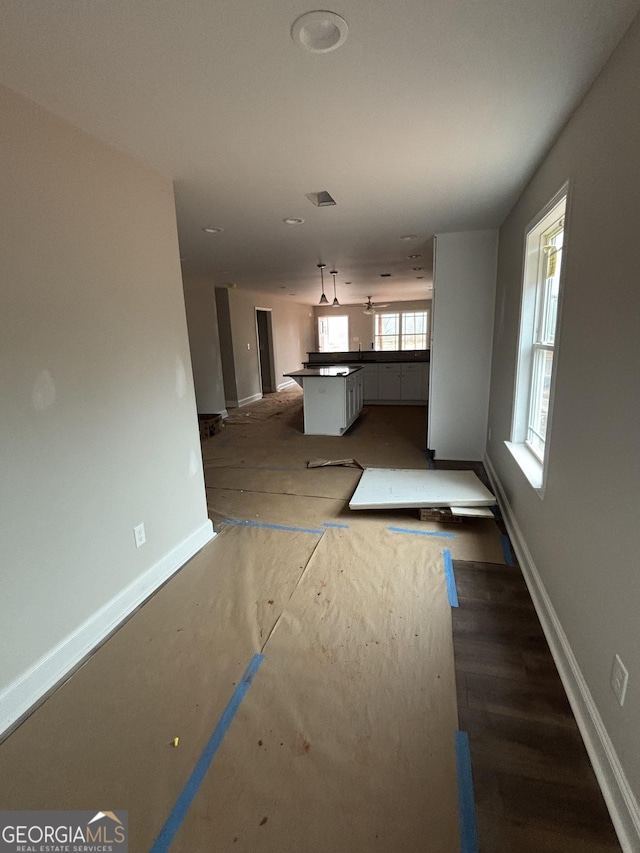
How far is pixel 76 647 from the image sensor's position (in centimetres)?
183

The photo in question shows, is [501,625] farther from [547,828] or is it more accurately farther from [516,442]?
[516,442]

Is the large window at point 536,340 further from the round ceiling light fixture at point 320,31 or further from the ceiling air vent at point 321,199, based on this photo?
the round ceiling light fixture at point 320,31

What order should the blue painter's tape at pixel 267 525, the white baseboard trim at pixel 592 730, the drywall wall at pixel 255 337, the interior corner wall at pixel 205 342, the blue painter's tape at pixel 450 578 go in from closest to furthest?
the white baseboard trim at pixel 592 730 → the blue painter's tape at pixel 450 578 → the blue painter's tape at pixel 267 525 → the interior corner wall at pixel 205 342 → the drywall wall at pixel 255 337

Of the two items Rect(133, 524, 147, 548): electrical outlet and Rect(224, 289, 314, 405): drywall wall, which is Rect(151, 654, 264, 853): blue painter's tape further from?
Rect(224, 289, 314, 405): drywall wall

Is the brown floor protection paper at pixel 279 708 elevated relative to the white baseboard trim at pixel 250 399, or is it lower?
lower

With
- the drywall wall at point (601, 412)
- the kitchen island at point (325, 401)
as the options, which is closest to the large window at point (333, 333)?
the kitchen island at point (325, 401)

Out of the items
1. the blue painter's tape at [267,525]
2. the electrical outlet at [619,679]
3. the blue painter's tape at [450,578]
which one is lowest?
the blue painter's tape at [450,578]

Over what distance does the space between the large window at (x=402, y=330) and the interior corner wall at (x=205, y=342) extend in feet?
23.1

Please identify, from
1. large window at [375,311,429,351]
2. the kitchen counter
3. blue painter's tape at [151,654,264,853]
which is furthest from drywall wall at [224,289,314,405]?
blue painter's tape at [151,654,264,853]

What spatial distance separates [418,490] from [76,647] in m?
2.54

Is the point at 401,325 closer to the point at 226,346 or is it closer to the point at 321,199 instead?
the point at 226,346

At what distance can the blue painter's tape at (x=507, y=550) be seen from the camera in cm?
251

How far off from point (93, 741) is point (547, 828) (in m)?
1.58

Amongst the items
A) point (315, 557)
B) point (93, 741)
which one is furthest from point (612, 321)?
point (93, 741)
